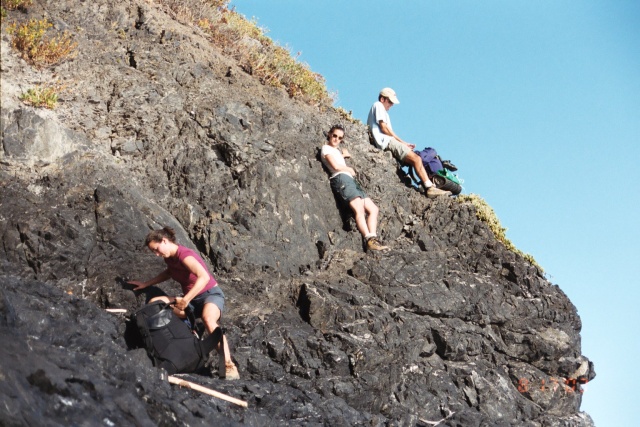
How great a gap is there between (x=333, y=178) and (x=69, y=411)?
7.45 meters

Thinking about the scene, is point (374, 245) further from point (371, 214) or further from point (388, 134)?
point (388, 134)

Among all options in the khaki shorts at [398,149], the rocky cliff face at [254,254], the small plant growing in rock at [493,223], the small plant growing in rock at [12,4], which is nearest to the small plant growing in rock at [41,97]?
the rocky cliff face at [254,254]

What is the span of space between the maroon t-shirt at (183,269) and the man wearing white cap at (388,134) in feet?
19.4

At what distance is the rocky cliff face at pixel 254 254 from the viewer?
846 cm

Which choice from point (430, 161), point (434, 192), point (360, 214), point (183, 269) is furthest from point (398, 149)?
point (183, 269)

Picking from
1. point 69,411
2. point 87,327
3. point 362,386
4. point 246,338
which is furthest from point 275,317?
point 69,411

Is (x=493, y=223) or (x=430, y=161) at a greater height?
(x=430, y=161)

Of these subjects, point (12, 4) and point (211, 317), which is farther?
point (12, 4)

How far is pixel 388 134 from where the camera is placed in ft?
45.1

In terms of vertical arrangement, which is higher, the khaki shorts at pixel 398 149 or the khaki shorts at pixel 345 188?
the khaki shorts at pixel 398 149

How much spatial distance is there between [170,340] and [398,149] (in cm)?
711

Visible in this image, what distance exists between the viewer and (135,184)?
34.6ft

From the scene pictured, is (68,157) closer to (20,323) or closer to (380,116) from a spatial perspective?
(20,323)

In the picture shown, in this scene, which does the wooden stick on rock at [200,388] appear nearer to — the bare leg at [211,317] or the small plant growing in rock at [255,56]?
the bare leg at [211,317]
